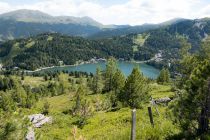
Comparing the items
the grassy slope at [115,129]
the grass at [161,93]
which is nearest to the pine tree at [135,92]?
the grass at [161,93]

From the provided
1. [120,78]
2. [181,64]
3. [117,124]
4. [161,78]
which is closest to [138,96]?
[117,124]

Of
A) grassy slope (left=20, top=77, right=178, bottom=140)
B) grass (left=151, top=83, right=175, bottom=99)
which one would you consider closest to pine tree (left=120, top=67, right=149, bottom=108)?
grass (left=151, top=83, right=175, bottom=99)

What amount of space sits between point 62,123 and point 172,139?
131 ft

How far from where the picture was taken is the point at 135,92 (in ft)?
210

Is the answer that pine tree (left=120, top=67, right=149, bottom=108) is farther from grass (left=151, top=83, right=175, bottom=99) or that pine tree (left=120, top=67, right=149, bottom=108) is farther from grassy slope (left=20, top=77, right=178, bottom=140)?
grassy slope (left=20, top=77, right=178, bottom=140)

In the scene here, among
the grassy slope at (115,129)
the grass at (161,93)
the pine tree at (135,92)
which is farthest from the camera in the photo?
the grass at (161,93)

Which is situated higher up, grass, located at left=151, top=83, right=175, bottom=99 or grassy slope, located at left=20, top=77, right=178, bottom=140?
grassy slope, located at left=20, top=77, right=178, bottom=140

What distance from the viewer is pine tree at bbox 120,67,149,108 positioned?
63.9 m


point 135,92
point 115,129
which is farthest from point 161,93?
point 115,129

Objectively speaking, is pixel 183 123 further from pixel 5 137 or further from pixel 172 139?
pixel 5 137

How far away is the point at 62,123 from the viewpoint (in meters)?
58.9

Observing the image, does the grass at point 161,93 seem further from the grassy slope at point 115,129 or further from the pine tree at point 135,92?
the grassy slope at point 115,129

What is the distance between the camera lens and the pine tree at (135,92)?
6388 centimetres

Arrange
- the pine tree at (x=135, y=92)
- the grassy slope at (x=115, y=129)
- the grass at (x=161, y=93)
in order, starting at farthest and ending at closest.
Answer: the grass at (x=161, y=93) → the pine tree at (x=135, y=92) → the grassy slope at (x=115, y=129)
